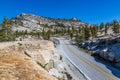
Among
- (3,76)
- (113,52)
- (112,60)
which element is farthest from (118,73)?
(3,76)

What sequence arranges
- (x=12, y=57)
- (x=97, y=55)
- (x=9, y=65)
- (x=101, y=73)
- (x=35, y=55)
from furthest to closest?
(x=97, y=55), (x=101, y=73), (x=35, y=55), (x=12, y=57), (x=9, y=65)

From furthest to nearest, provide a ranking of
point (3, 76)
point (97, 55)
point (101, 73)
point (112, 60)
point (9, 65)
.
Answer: point (97, 55)
point (112, 60)
point (101, 73)
point (9, 65)
point (3, 76)

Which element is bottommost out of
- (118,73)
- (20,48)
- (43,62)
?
(118,73)

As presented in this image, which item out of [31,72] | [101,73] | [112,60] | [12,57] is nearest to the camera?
[31,72]

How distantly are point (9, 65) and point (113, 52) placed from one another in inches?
1289

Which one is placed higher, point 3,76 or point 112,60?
point 3,76

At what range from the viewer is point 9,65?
16969 millimetres

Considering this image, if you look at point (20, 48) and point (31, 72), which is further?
point (20, 48)

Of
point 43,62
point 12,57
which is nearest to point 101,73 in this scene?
point 43,62

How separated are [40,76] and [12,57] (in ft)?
17.1

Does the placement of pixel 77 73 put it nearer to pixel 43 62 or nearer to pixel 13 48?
pixel 43 62

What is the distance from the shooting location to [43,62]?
25141 millimetres

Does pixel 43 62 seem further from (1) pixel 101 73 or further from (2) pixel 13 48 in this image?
(1) pixel 101 73

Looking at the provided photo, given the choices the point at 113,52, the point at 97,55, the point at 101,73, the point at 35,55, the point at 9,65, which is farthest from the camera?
the point at 97,55
